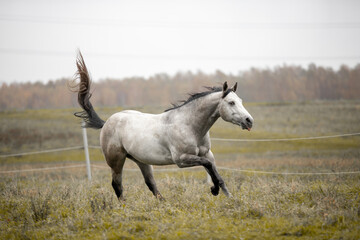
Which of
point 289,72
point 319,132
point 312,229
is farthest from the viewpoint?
point 289,72

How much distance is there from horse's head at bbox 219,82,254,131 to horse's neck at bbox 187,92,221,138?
6.8 inches

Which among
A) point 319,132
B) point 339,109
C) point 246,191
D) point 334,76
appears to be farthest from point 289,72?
point 246,191

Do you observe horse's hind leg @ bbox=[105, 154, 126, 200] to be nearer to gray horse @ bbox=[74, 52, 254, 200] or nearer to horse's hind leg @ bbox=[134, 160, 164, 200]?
gray horse @ bbox=[74, 52, 254, 200]

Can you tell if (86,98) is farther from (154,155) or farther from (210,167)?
(210,167)

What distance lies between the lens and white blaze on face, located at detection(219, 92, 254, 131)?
6242 mm

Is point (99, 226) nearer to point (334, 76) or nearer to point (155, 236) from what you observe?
point (155, 236)

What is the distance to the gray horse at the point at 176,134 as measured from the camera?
21.3ft

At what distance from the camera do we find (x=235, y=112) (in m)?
6.37

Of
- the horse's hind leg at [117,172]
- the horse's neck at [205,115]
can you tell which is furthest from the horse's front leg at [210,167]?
the horse's hind leg at [117,172]

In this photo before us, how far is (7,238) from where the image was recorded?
552 cm

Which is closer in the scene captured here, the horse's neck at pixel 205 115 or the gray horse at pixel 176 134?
the gray horse at pixel 176 134

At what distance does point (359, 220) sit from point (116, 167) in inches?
188

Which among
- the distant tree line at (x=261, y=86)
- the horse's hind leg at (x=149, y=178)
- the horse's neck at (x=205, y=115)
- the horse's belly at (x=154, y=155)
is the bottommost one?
the horse's hind leg at (x=149, y=178)

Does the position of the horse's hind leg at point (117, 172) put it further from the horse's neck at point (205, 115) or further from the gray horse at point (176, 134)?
the horse's neck at point (205, 115)
